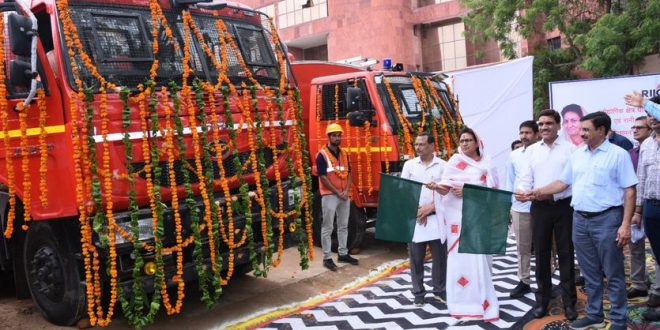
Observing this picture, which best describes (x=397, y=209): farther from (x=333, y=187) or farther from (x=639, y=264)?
(x=639, y=264)

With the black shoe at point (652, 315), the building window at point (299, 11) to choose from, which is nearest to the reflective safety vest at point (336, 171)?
the black shoe at point (652, 315)

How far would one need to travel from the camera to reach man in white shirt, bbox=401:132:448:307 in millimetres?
4918

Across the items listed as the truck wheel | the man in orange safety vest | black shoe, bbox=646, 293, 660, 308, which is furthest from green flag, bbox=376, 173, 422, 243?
the truck wheel

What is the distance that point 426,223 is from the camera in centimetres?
496

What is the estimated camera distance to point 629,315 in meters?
4.56

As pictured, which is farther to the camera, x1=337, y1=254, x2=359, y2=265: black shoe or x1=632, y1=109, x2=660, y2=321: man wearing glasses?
x1=337, y1=254, x2=359, y2=265: black shoe

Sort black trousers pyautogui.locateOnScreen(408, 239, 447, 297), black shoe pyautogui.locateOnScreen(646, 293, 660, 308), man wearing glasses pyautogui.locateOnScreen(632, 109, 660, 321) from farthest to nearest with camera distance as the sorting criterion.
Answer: black trousers pyautogui.locateOnScreen(408, 239, 447, 297)
black shoe pyautogui.locateOnScreen(646, 293, 660, 308)
man wearing glasses pyautogui.locateOnScreen(632, 109, 660, 321)

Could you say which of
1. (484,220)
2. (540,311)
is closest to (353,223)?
(484,220)

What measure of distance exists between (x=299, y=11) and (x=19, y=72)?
20.4 metres

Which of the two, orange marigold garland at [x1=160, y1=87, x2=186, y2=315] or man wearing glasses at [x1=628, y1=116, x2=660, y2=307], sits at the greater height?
orange marigold garland at [x1=160, y1=87, x2=186, y2=315]

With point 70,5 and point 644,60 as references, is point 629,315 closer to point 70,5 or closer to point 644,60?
point 70,5

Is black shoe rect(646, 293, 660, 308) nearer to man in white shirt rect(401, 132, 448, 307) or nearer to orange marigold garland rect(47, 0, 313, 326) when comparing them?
man in white shirt rect(401, 132, 448, 307)

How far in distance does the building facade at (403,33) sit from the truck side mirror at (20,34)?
16.6 metres

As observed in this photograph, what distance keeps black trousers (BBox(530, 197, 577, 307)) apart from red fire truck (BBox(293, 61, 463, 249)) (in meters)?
2.37
